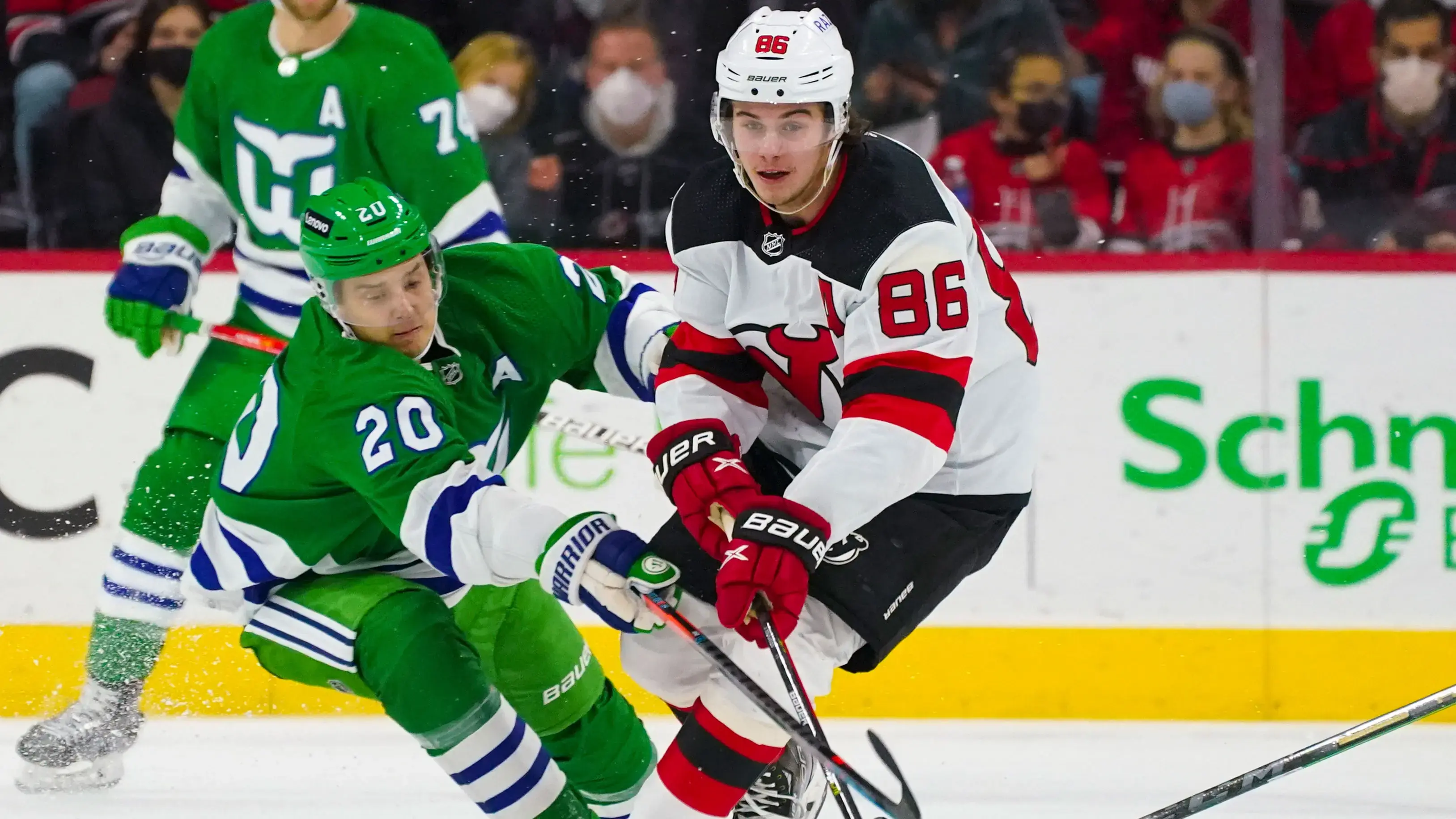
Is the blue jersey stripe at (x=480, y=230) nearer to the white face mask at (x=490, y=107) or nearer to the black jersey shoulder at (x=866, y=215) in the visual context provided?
the white face mask at (x=490, y=107)

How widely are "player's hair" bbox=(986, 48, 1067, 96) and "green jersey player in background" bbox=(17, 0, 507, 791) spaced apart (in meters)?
1.15

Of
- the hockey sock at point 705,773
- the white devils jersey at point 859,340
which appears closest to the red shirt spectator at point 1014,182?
the white devils jersey at point 859,340

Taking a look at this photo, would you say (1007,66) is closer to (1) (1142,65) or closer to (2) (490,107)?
(1) (1142,65)

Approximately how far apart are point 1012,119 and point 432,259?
5.89 ft

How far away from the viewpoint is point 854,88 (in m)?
3.84

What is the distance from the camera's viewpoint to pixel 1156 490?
144 inches

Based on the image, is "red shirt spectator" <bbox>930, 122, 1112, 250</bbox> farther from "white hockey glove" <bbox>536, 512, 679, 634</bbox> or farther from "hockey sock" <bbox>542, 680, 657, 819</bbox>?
"white hockey glove" <bbox>536, 512, 679, 634</bbox>

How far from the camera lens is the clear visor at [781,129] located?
7.09 ft

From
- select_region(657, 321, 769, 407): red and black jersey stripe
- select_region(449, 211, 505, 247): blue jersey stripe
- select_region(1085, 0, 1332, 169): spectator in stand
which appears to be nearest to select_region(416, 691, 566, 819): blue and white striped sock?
select_region(657, 321, 769, 407): red and black jersey stripe

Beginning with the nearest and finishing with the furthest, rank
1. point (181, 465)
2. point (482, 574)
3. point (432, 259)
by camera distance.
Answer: point (482, 574) < point (432, 259) < point (181, 465)

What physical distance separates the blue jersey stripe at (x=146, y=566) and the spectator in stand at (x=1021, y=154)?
1.76 m

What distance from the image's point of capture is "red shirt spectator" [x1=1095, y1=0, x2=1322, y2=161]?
12.4 feet

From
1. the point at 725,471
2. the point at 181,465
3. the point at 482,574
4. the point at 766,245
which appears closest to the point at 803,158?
the point at 766,245

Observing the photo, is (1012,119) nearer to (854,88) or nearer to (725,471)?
(854,88)
